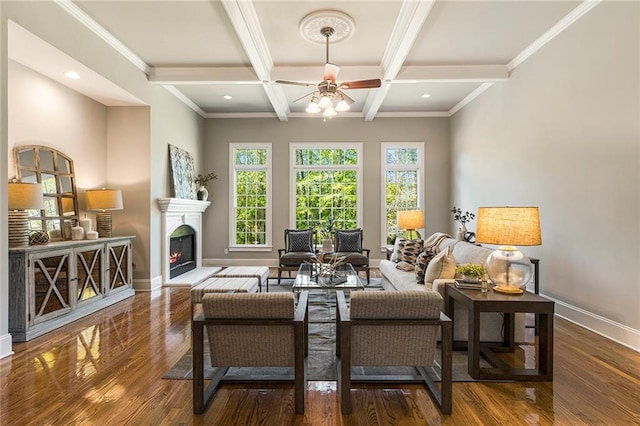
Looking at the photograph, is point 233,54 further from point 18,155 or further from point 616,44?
point 616,44

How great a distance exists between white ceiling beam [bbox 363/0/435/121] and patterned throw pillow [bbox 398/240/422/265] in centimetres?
242

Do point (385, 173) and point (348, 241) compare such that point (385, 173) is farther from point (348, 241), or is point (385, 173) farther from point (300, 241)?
point (300, 241)

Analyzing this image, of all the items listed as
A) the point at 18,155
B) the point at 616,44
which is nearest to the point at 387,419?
the point at 616,44

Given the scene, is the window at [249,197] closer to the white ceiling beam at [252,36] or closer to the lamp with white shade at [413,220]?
the white ceiling beam at [252,36]

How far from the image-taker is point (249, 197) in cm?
750

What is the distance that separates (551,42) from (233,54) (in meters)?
3.99

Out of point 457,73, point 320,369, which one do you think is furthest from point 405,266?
point 457,73

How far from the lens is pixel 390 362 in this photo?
207cm

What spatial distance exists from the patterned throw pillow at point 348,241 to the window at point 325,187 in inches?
43.7

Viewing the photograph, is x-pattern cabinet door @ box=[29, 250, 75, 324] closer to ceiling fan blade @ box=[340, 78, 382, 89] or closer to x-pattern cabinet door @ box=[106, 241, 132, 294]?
x-pattern cabinet door @ box=[106, 241, 132, 294]

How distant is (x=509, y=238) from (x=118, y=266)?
15.3ft

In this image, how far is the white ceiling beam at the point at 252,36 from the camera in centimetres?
341

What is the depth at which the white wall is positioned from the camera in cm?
305

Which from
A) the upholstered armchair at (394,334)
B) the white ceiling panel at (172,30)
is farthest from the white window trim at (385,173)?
the upholstered armchair at (394,334)
